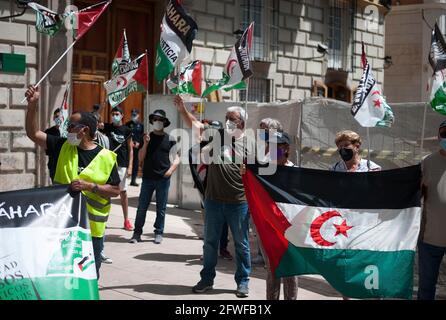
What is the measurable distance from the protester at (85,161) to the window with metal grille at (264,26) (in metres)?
15.1

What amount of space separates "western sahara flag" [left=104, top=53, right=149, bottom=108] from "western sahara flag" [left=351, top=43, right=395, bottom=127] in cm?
329

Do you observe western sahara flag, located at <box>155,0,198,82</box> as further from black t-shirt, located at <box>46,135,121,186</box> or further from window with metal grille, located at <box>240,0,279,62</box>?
window with metal grille, located at <box>240,0,279,62</box>

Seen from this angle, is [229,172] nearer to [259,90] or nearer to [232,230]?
[232,230]

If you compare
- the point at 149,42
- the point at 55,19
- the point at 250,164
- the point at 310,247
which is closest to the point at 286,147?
the point at 250,164

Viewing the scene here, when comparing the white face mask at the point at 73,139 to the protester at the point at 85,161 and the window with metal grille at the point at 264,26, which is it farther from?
the window with metal grille at the point at 264,26

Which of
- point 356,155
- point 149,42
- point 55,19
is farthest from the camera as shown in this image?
point 149,42

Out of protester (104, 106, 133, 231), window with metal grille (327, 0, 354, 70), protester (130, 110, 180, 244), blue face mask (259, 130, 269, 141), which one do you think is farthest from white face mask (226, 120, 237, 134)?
window with metal grille (327, 0, 354, 70)

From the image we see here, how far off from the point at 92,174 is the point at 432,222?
2.89m

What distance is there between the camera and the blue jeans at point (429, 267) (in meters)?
5.64

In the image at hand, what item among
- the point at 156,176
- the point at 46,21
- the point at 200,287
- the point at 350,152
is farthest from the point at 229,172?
the point at 46,21

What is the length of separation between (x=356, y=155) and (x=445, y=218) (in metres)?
0.97

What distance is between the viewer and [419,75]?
3069 centimetres
